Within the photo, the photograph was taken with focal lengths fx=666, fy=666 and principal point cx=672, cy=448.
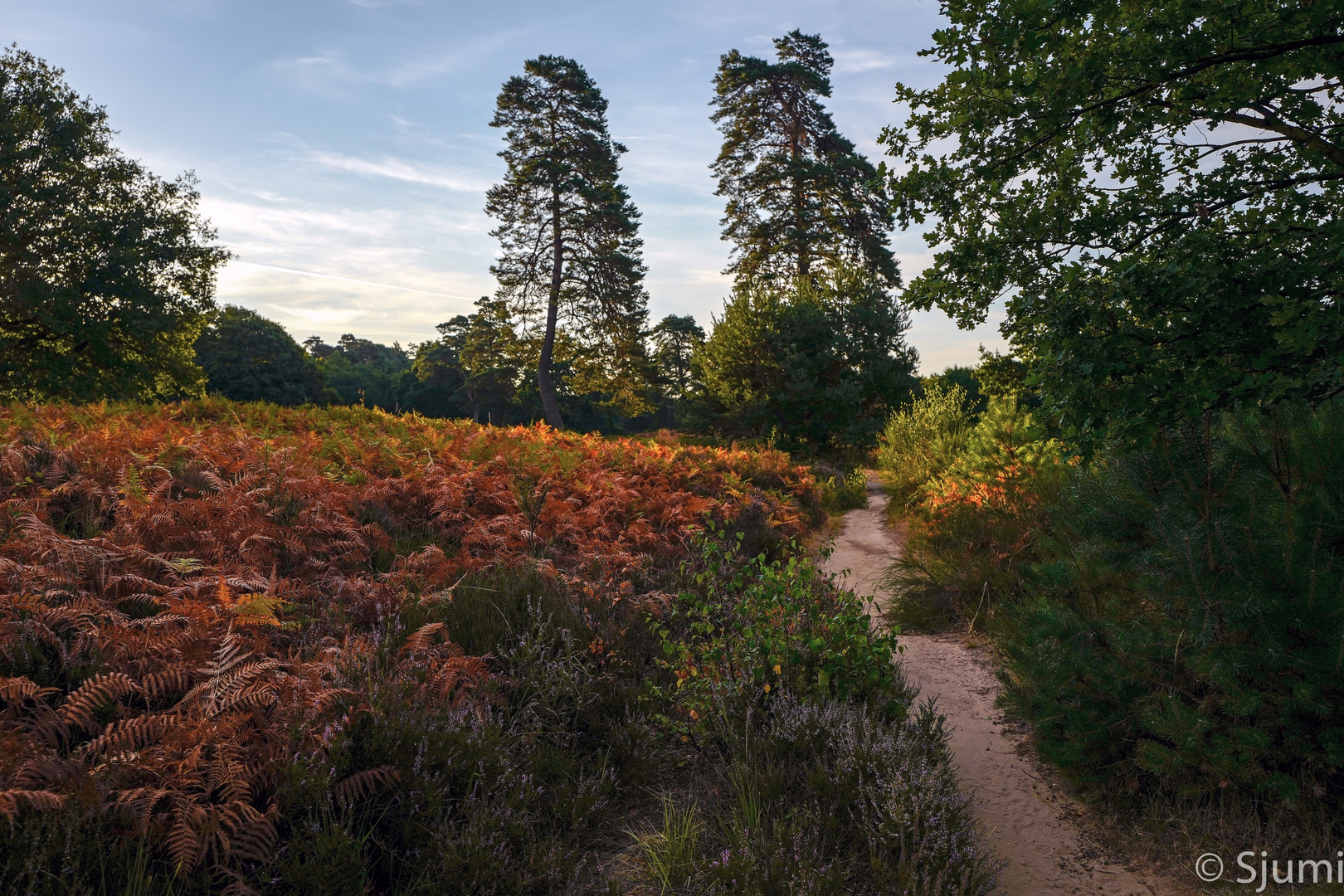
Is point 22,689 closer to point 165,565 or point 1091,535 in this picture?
point 165,565

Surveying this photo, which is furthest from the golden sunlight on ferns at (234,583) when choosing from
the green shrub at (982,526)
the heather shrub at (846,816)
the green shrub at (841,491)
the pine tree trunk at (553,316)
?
the pine tree trunk at (553,316)

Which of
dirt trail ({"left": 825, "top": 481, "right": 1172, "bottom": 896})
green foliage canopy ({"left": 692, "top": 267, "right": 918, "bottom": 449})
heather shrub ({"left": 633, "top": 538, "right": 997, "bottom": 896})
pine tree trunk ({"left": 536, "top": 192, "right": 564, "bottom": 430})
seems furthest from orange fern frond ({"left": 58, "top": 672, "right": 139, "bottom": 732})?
pine tree trunk ({"left": 536, "top": 192, "right": 564, "bottom": 430})

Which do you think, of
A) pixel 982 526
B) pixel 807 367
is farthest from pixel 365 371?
pixel 982 526

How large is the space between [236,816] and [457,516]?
4.15m

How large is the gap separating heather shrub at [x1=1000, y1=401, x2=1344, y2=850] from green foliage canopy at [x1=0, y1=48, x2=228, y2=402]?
79.1 feet

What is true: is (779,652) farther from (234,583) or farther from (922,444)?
(922,444)

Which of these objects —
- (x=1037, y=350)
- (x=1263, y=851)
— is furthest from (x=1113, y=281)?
(x=1263, y=851)

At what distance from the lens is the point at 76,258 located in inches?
778

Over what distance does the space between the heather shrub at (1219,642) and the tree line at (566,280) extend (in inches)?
150

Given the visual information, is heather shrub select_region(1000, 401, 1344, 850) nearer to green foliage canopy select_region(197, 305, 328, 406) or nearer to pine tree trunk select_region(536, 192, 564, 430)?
pine tree trunk select_region(536, 192, 564, 430)

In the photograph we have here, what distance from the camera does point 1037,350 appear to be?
4.77 m

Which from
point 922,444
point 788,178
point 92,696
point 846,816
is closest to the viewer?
point 92,696

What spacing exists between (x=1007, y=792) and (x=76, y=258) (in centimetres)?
2637

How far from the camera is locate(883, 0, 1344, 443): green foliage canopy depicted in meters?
4.11
